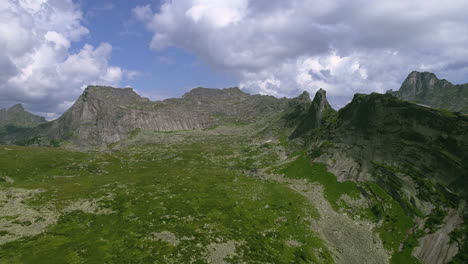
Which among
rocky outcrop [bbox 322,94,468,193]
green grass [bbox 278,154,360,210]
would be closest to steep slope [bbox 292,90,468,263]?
rocky outcrop [bbox 322,94,468,193]

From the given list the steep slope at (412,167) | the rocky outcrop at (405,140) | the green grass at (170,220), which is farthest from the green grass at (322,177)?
the green grass at (170,220)

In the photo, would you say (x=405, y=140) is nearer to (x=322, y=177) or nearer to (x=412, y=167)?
(x=412, y=167)

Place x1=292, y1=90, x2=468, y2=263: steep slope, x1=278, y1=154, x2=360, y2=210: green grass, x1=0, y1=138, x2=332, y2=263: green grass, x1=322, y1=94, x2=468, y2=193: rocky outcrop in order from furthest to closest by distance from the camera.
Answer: x1=278, y1=154, x2=360, y2=210: green grass
x1=322, y1=94, x2=468, y2=193: rocky outcrop
x1=292, y1=90, x2=468, y2=263: steep slope
x1=0, y1=138, x2=332, y2=263: green grass

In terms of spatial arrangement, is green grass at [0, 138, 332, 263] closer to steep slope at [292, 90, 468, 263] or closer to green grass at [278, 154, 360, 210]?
green grass at [278, 154, 360, 210]

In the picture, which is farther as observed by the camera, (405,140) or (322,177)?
(322,177)

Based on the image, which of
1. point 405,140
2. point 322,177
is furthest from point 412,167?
point 322,177

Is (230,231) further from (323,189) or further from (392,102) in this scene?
(392,102)

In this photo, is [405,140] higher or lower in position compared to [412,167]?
higher

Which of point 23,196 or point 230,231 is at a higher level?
point 23,196

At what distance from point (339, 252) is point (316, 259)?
830 cm

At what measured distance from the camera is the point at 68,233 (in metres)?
57.6

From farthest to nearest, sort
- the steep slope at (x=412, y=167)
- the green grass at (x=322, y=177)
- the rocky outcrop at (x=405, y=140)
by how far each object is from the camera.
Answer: the green grass at (x=322, y=177)
the rocky outcrop at (x=405, y=140)
the steep slope at (x=412, y=167)

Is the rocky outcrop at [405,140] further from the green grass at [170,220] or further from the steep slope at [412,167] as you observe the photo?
the green grass at [170,220]

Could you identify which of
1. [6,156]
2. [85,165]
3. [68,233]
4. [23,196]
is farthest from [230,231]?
[6,156]
